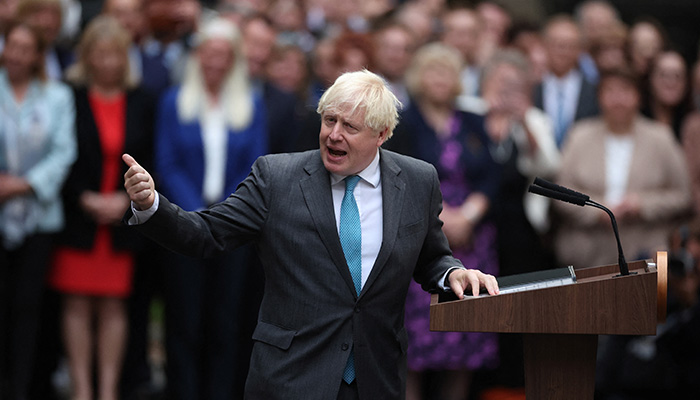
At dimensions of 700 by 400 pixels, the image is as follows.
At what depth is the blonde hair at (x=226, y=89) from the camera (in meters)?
5.91

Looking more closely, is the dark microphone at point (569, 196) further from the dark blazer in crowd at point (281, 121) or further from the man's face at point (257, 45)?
the man's face at point (257, 45)

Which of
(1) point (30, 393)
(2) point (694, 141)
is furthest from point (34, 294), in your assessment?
(2) point (694, 141)

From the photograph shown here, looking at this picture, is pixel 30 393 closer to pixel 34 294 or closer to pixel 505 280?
pixel 34 294

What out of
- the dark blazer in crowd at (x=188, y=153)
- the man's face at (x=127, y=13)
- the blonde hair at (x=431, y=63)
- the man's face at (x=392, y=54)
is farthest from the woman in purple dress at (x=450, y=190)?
the man's face at (x=127, y=13)

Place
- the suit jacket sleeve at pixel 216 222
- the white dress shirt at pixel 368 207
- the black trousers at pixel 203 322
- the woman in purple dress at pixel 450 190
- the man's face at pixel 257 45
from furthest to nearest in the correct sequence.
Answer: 1. the man's face at pixel 257 45
2. the woman in purple dress at pixel 450 190
3. the black trousers at pixel 203 322
4. the white dress shirt at pixel 368 207
5. the suit jacket sleeve at pixel 216 222

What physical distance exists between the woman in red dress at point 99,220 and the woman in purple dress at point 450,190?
66.5 inches

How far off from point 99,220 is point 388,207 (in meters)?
2.82

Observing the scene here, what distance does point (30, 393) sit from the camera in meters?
5.81

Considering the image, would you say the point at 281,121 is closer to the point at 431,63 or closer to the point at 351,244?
the point at 431,63

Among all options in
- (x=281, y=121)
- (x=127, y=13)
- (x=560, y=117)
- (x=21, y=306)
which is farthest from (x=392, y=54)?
(x=21, y=306)

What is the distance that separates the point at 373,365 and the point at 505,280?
55 centimetres

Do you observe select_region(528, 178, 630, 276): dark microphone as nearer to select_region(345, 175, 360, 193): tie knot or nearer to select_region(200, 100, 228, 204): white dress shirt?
select_region(345, 175, 360, 193): tie knot

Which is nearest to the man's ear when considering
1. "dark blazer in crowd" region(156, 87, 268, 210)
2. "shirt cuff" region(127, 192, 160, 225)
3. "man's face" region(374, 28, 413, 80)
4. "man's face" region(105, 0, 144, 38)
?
"shirt cuff" region(127, 192, 160, 225)

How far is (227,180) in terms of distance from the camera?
5859 mm
